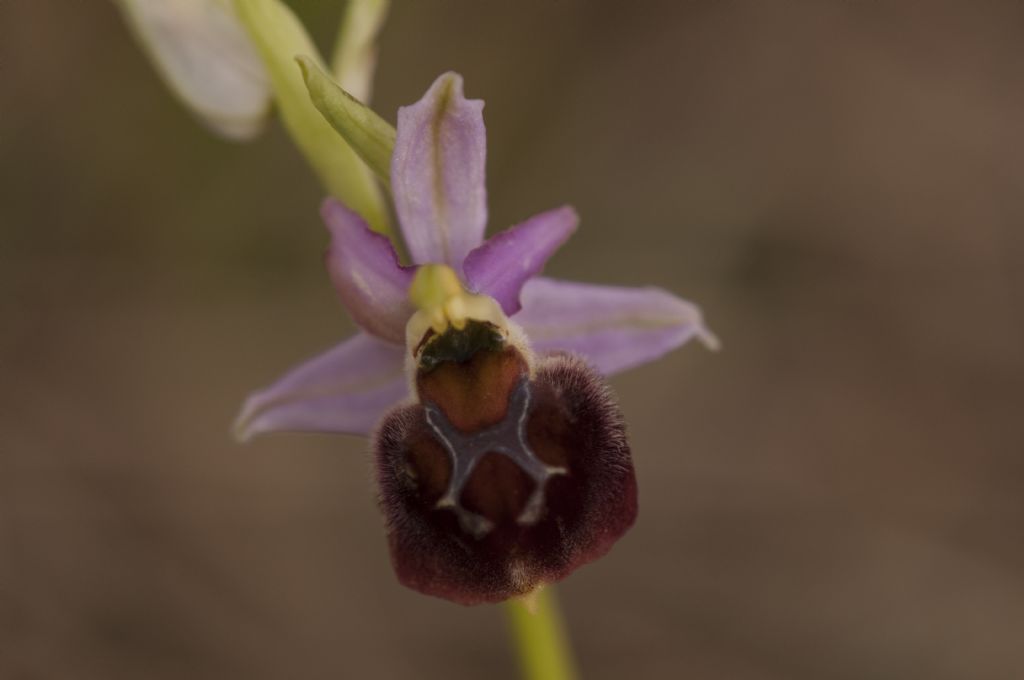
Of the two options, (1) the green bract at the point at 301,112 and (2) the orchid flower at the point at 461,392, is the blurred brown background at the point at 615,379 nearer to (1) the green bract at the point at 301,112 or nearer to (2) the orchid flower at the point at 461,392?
(1) the green bract at the point at 301,112

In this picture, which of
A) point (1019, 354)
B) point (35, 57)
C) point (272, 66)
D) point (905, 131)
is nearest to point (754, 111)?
point (905, 131)

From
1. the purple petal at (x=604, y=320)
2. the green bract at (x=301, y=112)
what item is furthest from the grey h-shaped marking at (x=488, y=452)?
the green bract at (x=301, y=112)

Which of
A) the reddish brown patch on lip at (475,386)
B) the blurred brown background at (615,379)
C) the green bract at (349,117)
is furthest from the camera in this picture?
the blurred brown background at (615,379)

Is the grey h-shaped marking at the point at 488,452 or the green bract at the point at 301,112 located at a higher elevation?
the green bract at the point at 301,112

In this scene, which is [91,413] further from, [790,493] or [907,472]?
[907,472]

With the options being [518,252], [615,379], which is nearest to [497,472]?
[518,252]

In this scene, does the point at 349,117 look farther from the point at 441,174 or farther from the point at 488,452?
the point at 488,452

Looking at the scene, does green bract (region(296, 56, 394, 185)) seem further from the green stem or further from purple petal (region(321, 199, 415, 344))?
the green stem
